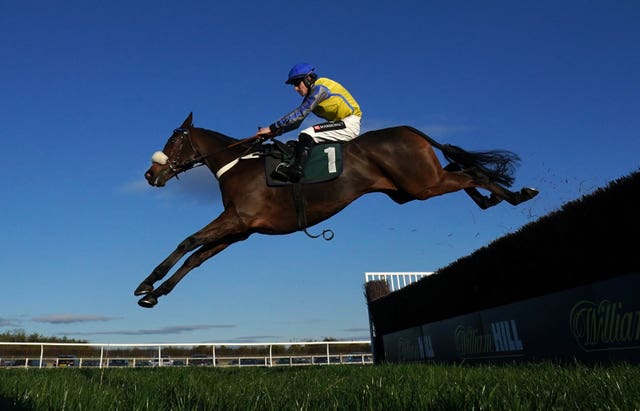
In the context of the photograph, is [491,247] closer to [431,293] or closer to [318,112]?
[431,293]

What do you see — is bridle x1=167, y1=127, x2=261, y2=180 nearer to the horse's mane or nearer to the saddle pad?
the horse's mane

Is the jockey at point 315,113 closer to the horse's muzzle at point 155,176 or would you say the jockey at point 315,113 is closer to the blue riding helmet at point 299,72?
the blue riding helmet at point 299,72

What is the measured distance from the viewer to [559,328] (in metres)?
6.55

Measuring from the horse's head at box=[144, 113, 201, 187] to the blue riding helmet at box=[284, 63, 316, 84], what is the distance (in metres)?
1.46

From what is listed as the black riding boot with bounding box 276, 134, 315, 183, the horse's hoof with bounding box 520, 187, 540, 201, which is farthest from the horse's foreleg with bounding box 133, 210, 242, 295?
the horse's hoof with bounding box 520, 187, 540, 201

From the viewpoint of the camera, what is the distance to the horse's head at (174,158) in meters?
6.59

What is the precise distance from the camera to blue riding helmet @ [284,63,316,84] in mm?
6277

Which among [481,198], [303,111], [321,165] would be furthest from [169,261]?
[481,198]

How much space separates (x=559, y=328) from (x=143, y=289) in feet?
15.6

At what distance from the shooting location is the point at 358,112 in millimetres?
6555

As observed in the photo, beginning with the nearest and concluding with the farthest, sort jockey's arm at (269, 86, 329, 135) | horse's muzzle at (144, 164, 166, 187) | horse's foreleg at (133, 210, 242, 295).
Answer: horse's foreleg at (133, 210, 242, 295)
jockey's arm at (269, 86, 329, 135)
horse's muzzle at (144, 164, 166, 187)

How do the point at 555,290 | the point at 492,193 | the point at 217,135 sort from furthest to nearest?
the point at 217,135
the point at 555,290
the point at 492,193

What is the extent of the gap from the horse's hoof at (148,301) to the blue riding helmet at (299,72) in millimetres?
2809

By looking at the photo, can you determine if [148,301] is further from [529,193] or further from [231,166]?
[529,193]
